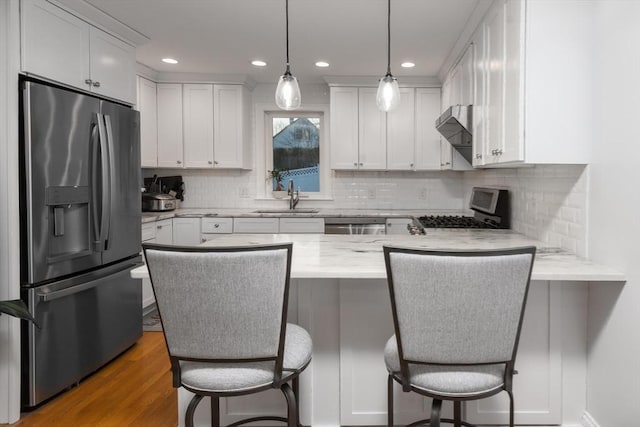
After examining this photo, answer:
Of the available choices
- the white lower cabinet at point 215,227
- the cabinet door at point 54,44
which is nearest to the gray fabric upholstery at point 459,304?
the cabinet door at point 54,44

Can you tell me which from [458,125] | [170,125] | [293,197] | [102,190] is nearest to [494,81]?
[458,125]

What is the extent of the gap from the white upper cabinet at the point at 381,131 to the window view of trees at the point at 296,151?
0.54 meters

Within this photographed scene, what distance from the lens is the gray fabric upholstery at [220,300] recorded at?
1.33 meters

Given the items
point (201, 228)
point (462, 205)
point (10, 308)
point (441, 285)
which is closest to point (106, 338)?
point (10, 308)

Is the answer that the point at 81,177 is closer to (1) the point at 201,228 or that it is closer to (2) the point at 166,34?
(2) the point at 166,34

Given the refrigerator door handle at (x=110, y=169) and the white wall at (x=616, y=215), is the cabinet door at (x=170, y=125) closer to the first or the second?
the refrigerator door handle at (x=110, y=169)

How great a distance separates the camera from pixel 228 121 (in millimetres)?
4793

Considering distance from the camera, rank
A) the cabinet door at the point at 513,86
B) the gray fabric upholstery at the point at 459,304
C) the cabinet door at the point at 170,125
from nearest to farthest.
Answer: the gray fabric upholstery at the point at 459,304 < the cabinet door at the point at 513,86 < the cabinet door at the point at 170,125

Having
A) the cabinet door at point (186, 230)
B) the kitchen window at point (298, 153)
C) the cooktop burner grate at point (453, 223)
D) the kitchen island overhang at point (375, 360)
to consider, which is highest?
the kitchen window at point (298, 153)

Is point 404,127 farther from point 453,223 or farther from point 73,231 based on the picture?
point 73,231

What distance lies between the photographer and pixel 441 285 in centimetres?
132

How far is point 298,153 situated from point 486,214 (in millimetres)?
2425

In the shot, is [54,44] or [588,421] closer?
[588,421]

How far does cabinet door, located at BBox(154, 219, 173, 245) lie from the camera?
13.6ft
